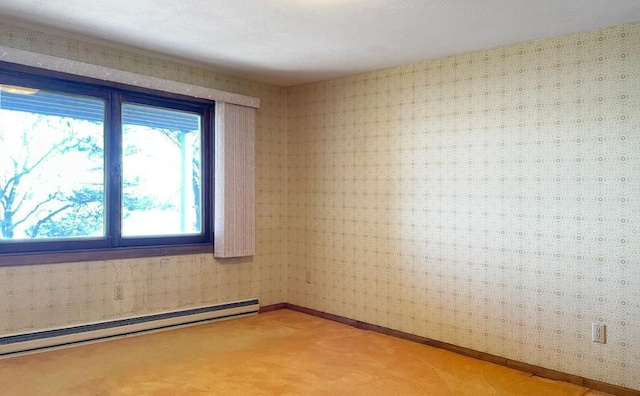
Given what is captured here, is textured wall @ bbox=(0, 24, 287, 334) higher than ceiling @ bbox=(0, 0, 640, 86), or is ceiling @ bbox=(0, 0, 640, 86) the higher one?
ceiling @ bbox=(0, 0, 640, 86)

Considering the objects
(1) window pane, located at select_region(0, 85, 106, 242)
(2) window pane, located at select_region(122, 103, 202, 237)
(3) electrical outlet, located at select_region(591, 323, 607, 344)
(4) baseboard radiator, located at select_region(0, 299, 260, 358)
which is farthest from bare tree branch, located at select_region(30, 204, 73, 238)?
(3) electrical outlet, located at select_region(591, 323, 607, 344)

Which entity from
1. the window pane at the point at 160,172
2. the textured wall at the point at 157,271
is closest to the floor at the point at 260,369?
the textured wall at the point at 157,271

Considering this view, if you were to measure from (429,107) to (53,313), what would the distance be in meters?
3.22

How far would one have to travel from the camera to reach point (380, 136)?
4348 millimetres

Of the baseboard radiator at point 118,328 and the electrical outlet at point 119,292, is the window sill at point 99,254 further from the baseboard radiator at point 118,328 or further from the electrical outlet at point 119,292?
the baseboard radiator at point 118,328

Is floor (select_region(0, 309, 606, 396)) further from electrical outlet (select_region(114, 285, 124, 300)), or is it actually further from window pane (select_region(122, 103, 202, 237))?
window pane (select_region(122, 103, 202, 237))

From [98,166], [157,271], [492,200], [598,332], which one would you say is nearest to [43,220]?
[98,166]

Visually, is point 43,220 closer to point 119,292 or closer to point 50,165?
point 50,165

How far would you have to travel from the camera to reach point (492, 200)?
3.62m

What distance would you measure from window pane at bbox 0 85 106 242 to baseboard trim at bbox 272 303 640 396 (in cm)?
198

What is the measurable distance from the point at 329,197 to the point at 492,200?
1.63 meters

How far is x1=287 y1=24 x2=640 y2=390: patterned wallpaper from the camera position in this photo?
3084 mm

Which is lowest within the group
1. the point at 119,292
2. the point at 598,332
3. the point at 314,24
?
the point at 598,332

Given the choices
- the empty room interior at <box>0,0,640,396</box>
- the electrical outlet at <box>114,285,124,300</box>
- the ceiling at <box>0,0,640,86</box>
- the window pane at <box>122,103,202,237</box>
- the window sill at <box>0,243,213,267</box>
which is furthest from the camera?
the window pane at <box>122,103,202,237</box>
